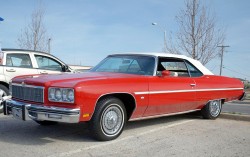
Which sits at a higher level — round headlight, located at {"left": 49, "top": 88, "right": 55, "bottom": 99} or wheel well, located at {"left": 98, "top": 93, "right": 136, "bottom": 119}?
round headlight, located at {"left": 49, "top": 88, "right": 55, "bottom": 99}

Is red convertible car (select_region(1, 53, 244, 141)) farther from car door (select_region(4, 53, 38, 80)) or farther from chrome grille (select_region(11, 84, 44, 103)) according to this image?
car door (select_region(4, 53, 38, 80))

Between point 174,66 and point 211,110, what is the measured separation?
1.41 meters

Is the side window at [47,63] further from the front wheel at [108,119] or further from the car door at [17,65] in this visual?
the front wheel at [108,119]

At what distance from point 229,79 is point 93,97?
4.58 meters

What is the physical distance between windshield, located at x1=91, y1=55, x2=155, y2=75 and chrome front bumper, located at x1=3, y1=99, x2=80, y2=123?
1.84m

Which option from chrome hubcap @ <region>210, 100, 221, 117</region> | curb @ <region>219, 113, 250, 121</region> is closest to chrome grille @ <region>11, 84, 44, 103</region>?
chrome hubcap @ <region>210, 100, 221, 117</region>

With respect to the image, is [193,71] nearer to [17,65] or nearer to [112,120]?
[112,120]

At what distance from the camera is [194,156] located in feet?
15.3

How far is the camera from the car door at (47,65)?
30.9ft

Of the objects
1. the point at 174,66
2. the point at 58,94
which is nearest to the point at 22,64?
the point at 174,66

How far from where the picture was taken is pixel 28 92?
17.6 feet

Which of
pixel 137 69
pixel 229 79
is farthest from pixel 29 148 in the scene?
pixel 229 79

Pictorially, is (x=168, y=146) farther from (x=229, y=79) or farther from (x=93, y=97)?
(x=229, y=79)

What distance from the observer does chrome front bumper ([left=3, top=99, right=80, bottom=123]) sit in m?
4.80
